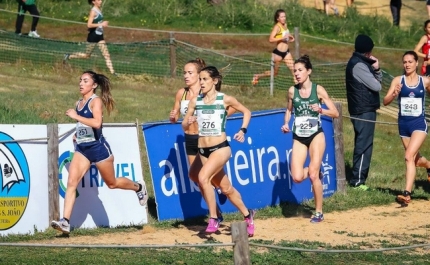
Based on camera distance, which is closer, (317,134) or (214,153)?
(214,153)

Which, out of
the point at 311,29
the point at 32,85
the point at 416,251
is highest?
the point at 311,29

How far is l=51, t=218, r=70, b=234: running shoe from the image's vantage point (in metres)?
10.5

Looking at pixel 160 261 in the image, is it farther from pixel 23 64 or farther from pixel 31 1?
pixel 31 1

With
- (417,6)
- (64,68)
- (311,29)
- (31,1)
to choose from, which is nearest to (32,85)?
(64,68)

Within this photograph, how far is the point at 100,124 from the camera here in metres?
10.8

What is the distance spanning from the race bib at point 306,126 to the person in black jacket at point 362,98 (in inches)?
82.5

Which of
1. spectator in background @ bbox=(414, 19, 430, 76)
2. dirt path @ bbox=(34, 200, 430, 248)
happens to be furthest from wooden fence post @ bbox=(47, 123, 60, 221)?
spectator in background @ bbox=(414, 19, 430, 76)

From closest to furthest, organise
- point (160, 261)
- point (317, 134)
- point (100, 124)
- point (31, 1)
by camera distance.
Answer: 1. point (160, 261)
2. point (100, 124)
3. point (317, 134)
4. point (31, 1)

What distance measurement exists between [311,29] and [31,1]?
936 centimetres

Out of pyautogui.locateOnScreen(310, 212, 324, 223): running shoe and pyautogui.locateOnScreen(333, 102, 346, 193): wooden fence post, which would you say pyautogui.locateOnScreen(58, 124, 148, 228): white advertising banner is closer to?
pyautogui.locateOnScreen(310, 212, 324, 223): running shoe

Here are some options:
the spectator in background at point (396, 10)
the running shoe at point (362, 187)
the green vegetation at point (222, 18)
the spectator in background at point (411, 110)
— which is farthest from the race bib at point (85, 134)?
the spectator in background at point (396, 10)

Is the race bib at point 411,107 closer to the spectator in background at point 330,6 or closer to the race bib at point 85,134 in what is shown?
the race bib at point 85,134

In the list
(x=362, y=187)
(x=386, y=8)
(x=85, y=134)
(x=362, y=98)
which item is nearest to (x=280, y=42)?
(x=362, y=98)

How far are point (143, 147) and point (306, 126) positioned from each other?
173 inches
